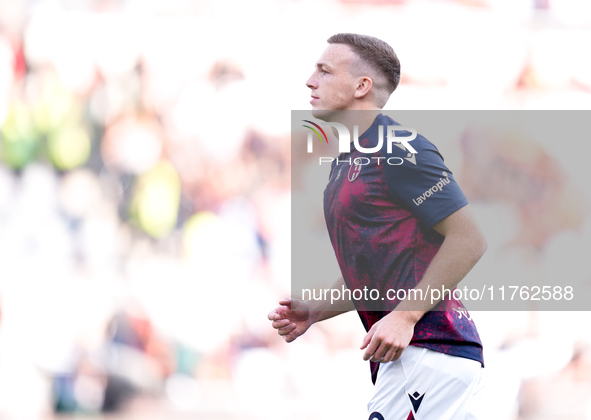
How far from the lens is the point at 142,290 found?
15.8 feet

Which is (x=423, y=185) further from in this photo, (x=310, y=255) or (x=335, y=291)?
(x=310, y=255)

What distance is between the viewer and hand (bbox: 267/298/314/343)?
2.03 meters

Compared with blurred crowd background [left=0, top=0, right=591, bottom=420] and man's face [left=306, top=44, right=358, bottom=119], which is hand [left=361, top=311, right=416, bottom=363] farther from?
blurred crowd background [left=0, top=0, right=591, bottom=420]

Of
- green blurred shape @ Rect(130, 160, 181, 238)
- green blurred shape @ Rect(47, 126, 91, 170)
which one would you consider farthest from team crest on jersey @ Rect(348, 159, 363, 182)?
green blurred shape @ Rect(47, 126, 91, 170)

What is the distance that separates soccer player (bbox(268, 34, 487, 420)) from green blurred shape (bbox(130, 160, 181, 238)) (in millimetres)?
3123

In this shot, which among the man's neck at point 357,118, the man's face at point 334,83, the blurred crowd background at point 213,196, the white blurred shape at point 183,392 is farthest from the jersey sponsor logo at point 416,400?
the white blurred shape at point 183,392

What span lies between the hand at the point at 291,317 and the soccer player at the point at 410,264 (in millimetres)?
215

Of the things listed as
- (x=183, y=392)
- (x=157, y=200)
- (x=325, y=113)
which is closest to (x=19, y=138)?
(x=157, y=200)

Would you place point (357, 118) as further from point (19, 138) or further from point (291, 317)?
point (19, 138)

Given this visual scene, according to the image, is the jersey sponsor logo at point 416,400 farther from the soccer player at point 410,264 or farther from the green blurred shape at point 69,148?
the green blurred shape at point 69,148

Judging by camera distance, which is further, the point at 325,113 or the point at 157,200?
the point at 157,200

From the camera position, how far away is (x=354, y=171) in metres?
1.89

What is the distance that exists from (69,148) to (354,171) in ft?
12.1

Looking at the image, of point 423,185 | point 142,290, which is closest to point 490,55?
point 142,290
